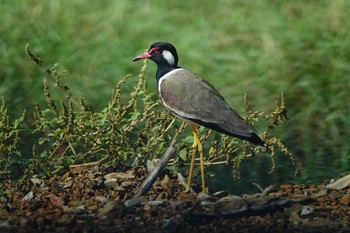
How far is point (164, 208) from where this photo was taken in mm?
6000

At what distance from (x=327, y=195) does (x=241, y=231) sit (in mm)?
860

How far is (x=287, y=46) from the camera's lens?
378 inches

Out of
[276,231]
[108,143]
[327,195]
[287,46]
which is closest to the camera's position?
[276,231]

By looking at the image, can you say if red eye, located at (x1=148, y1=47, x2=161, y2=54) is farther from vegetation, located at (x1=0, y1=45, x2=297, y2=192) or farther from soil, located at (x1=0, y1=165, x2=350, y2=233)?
soil, located at (x1=0, y1=165, x2=350, y2=233)

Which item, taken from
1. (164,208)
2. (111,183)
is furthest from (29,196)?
(164,208)

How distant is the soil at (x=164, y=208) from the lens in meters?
5.73

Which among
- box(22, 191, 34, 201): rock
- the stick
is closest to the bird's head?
the stick

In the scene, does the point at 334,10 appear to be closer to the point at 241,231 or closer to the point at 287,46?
the point at 287,46

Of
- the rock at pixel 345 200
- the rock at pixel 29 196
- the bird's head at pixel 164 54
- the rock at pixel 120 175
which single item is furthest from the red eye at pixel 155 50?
the rock at pixel 345 200

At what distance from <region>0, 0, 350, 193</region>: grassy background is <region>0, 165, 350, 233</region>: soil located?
67.7 inches

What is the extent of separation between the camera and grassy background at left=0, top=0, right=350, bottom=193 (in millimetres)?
8836

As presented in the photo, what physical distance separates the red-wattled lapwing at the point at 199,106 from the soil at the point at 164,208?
364 millimetres

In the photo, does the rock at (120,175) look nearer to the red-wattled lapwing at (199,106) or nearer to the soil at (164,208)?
the soil at (164,208)

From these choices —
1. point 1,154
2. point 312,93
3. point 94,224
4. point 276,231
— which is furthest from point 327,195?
point 312,93
